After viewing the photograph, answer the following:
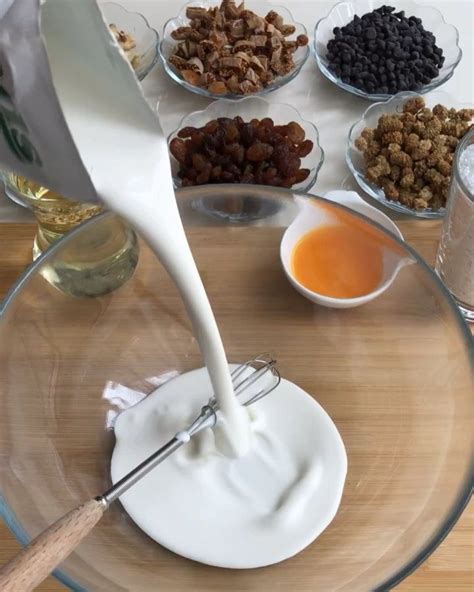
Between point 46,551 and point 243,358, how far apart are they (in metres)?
0.37

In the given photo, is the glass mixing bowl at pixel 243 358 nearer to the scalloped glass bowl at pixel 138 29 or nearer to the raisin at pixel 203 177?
the raisin at pixel 203 177

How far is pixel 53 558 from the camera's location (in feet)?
1.85

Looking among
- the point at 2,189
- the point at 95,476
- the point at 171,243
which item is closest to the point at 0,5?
the point at 171,243

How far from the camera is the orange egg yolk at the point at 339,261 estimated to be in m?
0.88

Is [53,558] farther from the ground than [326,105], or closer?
farther from the ground

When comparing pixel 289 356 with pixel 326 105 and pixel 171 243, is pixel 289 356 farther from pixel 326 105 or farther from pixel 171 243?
pixel 326 105

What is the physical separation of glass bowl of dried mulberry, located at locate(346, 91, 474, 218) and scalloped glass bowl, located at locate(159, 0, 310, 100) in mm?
132

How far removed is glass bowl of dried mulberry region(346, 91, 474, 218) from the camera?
3.24 feet

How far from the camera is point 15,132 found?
512 millimetres

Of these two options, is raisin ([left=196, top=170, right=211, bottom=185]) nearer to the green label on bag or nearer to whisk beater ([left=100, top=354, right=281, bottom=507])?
whisk beater ([left=100, top=354, right=281, bottom=507])

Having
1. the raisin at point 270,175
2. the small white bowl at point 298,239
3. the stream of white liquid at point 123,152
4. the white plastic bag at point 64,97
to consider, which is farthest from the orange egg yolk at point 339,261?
the white plastic bag at point 64,97

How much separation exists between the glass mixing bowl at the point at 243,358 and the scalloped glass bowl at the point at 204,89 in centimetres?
27

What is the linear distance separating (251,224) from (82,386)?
26 cm

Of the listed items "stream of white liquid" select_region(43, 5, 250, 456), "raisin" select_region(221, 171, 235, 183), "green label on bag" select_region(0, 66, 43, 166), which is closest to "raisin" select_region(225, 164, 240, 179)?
"raisin" select_region(221, 171, 235, 183)
